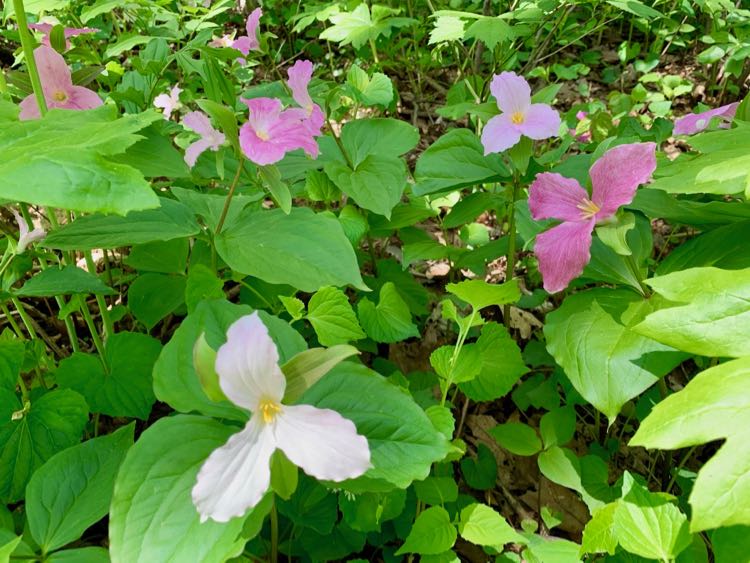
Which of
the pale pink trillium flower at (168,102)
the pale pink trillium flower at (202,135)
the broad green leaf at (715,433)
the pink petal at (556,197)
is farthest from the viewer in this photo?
the pale pink trillium flower at (168,102)

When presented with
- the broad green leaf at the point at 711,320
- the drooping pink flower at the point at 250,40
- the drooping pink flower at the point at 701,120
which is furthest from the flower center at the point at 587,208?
the drooping pink flower at the point at 250,40

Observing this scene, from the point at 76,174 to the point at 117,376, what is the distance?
64 centimetres

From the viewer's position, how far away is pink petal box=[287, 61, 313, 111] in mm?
1475

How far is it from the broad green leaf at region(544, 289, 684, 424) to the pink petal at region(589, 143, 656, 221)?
180 mm

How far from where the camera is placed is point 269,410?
0.67 m

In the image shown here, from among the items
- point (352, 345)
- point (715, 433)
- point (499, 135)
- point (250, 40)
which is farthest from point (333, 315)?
point (250, 40)

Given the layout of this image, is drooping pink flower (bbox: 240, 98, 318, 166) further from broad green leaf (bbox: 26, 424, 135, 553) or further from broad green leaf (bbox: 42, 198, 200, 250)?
broad green leaf (bbox: 26, 424, 135, 553)

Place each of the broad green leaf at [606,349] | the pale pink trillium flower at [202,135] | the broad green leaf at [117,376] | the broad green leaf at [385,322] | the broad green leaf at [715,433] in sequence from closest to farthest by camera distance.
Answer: the broad green leaf at [715,433]
the broad green leaf at [606,349]
the broad green leaf at [117,376]
the broad green leaf at [385,322]
the pale pink trillium flower at [202,135]

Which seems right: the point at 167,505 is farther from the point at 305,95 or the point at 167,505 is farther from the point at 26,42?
the point at 305,95

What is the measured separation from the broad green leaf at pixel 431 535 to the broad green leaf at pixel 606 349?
338 mm

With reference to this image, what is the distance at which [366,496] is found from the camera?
102 centimetres

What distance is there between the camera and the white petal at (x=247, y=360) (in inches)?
24.2

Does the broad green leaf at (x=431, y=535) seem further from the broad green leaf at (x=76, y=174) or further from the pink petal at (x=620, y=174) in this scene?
the broad green leaf at (x=76, y=174)

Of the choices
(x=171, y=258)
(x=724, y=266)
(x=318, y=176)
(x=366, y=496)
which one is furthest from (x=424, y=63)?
(x=366, y=496)
